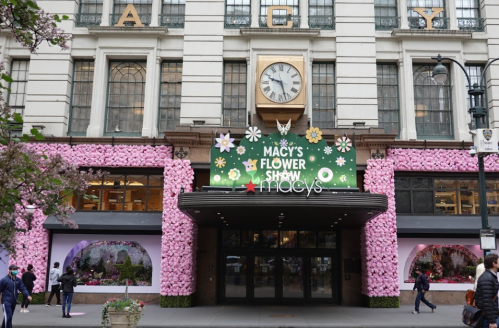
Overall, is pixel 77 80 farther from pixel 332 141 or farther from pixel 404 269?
pixel 404 269

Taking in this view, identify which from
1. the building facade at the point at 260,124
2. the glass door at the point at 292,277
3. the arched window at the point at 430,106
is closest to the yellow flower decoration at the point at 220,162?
the building facade at the point at 260,124

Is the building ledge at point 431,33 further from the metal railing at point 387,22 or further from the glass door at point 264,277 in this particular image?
the glass door at point 264,277

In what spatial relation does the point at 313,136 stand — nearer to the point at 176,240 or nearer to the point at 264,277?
the point at 176,240

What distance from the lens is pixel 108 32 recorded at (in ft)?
68.9

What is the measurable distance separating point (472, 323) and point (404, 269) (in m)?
11.4

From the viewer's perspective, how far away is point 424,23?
21.7 meters

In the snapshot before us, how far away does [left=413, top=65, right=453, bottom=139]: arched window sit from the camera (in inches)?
835

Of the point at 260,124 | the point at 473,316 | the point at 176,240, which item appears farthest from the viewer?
the point at 260,124

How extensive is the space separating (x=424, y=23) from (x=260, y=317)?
49.1ft

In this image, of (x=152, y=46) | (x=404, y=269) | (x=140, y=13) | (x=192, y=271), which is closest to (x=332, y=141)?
(x=404, y=269)

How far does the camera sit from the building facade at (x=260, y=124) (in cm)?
1947

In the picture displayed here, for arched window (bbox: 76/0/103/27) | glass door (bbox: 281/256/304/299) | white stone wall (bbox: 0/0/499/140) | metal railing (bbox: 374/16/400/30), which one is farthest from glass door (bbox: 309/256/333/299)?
arched window (bbox: 76/0/103/27)

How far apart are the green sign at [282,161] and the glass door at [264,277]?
563 centimetres

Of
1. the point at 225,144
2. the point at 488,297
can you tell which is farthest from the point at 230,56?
the point at 488,297
